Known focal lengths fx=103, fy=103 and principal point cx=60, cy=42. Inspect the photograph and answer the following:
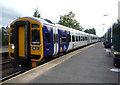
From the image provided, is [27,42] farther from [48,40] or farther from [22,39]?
[48,40]

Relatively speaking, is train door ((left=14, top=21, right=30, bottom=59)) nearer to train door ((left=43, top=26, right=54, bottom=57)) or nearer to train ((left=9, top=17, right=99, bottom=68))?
train ((left=9, top=17, right=99, bottom=68))

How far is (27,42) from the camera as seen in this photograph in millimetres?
6219

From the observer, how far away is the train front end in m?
6.23

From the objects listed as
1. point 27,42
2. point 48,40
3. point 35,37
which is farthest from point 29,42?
point 48,40

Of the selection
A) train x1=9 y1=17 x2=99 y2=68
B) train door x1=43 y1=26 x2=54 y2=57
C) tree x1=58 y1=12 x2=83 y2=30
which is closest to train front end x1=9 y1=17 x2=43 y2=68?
train x1=9 y1=17 x2=99 y2=68

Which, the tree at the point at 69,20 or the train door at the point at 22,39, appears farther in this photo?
the tree at the point at 69,20

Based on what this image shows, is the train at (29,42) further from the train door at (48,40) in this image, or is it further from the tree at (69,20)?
the tree at (69,20)

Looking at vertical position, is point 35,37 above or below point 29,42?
above

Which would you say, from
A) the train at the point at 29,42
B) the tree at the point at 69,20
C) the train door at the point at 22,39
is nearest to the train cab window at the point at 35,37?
the train at the point at 29,42

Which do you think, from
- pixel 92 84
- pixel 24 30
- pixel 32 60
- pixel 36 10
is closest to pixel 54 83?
pixel 92 84

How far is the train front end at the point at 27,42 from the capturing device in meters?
6.23

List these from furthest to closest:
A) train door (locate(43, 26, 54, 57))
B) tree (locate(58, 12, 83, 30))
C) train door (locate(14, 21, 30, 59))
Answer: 1. tree (locate(58, 12, 83, 30))
2. train door (locate(43, 26, 54, 57))
3. train door (locate(14, 21, 30, 59))

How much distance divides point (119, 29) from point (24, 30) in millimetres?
5556

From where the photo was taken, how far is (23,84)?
153 inches
